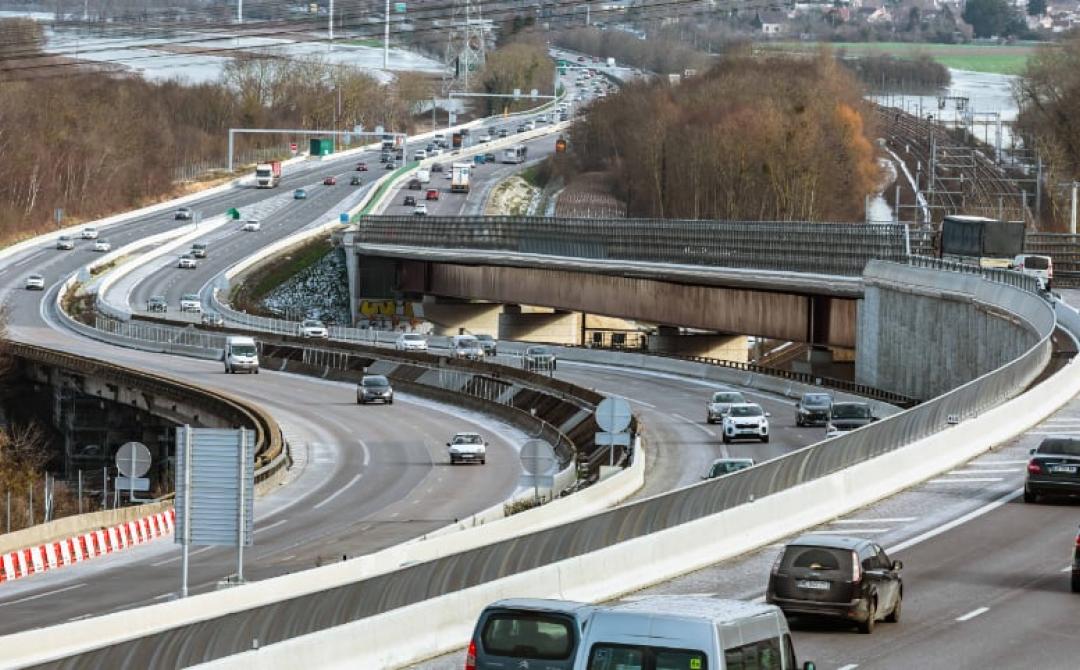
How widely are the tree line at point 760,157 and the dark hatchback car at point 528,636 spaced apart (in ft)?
426

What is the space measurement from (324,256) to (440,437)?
76311 mm

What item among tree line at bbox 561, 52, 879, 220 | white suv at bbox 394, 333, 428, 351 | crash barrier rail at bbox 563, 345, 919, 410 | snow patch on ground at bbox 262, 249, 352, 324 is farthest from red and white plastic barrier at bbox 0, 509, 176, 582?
tree line at bbox 561, 52, 879, 220

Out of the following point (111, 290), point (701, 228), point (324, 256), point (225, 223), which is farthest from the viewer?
point (225, 223)

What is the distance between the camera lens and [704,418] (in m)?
74.9

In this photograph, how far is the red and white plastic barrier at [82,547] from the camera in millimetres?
45688

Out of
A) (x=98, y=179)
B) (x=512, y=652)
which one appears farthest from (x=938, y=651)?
(x=98, y=179)

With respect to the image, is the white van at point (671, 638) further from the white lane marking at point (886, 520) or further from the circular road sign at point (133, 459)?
the circular road sign at point (133, 459)

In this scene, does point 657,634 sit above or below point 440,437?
above

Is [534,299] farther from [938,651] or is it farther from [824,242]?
[938,651]

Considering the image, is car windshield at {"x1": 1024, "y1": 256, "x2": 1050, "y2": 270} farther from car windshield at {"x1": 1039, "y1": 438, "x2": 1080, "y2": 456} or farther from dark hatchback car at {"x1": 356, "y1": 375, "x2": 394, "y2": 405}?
car windshield at {"x1": 1039, "y1": 438, "x2": 1080, "y2": 456}

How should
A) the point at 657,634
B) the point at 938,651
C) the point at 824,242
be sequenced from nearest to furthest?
the point at 657,634 < the point at 938,651 < the point at 824,242

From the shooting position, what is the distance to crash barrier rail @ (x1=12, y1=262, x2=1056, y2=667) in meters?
19.4

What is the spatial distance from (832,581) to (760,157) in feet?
418

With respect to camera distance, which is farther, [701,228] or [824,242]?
[701,228]
